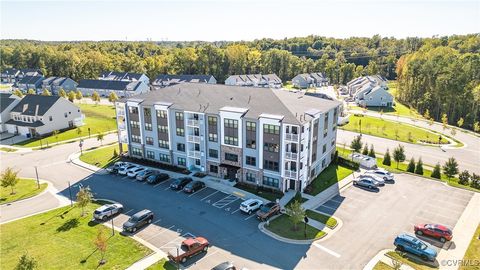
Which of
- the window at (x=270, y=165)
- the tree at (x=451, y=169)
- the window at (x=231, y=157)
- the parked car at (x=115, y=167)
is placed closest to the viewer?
the window at (x=270, y=165)

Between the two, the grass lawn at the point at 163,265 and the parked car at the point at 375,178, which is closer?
the grass lawn at the point at 163,265

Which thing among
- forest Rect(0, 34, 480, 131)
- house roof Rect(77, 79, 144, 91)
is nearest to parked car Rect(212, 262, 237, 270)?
forest Rect(0, 34, 480, 131)

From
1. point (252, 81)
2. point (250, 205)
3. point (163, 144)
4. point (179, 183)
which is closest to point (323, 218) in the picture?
point (250, 205)

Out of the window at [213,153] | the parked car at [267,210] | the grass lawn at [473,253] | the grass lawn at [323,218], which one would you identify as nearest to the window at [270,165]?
the parked car at [267,210]

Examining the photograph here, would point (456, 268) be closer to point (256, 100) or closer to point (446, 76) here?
point (256, 100)

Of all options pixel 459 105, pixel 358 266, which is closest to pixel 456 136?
pixel 459 105

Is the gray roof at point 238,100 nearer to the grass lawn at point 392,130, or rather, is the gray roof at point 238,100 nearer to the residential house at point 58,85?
the grass lawn at point 392,130
